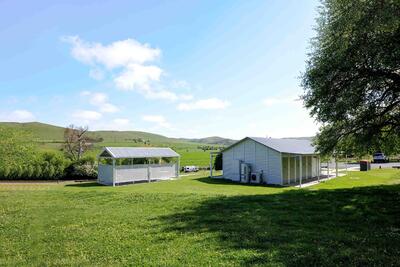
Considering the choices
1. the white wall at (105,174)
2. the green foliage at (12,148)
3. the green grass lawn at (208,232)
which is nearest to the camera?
the green grass lawn at (208,232)

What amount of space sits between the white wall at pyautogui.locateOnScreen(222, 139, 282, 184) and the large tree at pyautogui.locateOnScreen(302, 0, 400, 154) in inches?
379

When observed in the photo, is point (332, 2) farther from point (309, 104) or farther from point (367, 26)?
point (309, 104)

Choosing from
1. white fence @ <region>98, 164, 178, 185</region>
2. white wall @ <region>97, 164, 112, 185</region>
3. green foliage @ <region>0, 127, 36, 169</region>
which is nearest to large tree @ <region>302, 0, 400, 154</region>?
green foliage @ <region>0, 127, 36, 169</region>

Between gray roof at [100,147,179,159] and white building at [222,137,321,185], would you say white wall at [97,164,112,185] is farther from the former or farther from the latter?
white building at [222,137,321,185]

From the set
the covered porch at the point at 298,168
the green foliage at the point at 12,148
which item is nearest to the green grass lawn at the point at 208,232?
the green foliage at the point at 12,148

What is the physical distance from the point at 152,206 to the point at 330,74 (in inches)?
345

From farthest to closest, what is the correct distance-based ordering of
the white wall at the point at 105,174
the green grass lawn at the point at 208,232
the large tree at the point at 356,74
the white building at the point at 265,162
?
the white wall at the point at 105,174, the white building at the point at 265,162, the large tree at the point at 356,74, the green grass lawn at the point at 208,232

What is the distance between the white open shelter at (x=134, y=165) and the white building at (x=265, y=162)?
234 inches

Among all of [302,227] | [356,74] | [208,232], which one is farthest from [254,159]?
[208,232]

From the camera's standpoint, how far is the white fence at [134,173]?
1080 inches

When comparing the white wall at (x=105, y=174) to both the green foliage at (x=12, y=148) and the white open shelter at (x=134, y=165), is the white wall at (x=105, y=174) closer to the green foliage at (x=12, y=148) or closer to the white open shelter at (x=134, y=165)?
the white open shelter at (x=134, y=165)

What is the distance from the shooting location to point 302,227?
848 centimetres

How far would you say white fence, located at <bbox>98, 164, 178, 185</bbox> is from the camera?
27.4m

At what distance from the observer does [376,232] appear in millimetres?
7934
